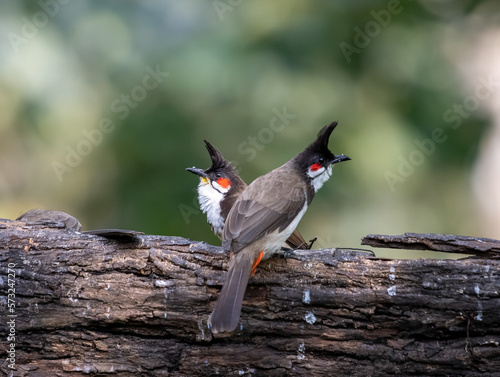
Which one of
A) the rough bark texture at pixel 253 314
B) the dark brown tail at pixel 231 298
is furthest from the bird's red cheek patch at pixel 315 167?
the dark brown tail at pixel 231 298

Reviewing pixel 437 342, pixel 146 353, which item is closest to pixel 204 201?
pixel 146 353

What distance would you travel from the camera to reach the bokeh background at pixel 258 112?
507cm

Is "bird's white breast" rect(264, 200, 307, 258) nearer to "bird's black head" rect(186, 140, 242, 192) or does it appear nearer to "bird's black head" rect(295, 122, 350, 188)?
"bird's black head" rect(295, 122, 350, 188)

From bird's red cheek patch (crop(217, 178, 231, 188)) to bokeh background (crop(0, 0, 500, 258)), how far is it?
0.80 meters

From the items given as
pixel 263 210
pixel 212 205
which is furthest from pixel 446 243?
pixel 212 205

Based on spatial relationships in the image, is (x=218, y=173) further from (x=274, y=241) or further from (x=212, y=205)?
(x=274, y=241)

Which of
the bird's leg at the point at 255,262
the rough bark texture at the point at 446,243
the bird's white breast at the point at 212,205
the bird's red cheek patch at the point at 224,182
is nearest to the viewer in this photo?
the rough bark texture at the point at 446,243

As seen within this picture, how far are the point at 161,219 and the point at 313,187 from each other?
1.77m

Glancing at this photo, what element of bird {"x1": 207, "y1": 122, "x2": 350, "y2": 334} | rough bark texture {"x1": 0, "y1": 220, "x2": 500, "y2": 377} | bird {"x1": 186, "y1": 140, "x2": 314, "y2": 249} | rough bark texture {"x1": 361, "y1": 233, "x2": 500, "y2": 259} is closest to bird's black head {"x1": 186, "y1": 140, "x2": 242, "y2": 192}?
bird {"x1": 186, "y1": 140, "x2": 314, "y2": 249}

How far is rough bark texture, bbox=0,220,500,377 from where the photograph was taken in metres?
2.79

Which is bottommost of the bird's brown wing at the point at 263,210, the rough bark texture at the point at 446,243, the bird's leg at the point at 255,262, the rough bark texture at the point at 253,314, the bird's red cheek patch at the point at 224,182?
the rough bark texture at the point at 253,314

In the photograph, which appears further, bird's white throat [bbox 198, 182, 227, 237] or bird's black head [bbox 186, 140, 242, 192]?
bird's black head [bbox 186, 140, 242, 192]

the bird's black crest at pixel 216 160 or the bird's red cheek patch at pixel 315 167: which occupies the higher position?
the bird's black crest at pixel 216 160

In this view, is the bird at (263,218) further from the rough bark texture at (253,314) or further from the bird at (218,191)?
the bird at (218,191)
